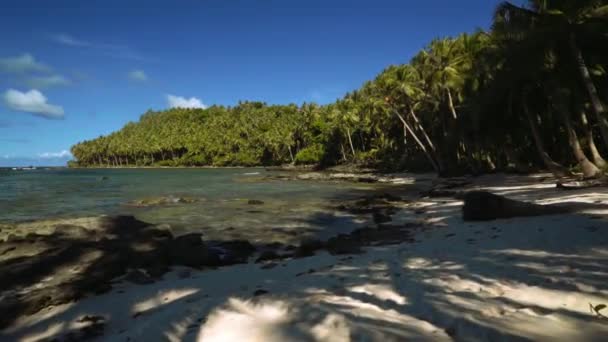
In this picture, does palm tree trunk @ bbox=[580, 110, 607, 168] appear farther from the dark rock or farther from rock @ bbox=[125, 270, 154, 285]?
rock @ bbox=[125, 270, 154, 285]

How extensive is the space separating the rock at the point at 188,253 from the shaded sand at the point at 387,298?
0.42 m

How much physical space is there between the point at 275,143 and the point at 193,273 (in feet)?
308

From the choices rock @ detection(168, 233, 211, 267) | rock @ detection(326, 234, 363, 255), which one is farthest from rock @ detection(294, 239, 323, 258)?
rock @ detection(168, 233, 211, 267)

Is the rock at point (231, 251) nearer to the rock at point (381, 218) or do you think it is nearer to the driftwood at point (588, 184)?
the rock at point (381, 218)

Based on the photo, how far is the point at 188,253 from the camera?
339 inches

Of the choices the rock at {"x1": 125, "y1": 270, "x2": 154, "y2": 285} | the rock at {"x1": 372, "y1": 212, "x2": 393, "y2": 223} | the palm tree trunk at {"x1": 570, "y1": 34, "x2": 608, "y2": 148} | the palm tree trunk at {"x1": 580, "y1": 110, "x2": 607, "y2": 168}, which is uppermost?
the palm tree trunk at {"x1": 570, "y1": 34, "x2": 608, "y2": 148}

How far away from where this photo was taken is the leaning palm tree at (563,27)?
1566cm

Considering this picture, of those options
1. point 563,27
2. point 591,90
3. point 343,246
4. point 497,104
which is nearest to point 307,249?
point 343,246

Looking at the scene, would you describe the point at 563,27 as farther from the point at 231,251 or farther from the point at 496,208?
the point at 231,251

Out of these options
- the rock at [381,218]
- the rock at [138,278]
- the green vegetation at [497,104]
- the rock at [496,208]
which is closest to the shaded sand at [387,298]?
the rock at [138,278]

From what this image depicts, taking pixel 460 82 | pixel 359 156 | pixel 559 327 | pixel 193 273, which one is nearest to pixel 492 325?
pixel 559 327

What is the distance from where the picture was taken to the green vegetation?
17031mm

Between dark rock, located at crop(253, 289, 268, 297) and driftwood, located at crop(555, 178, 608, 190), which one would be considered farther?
driftwood, located at crop(555, 178, 608, 190)

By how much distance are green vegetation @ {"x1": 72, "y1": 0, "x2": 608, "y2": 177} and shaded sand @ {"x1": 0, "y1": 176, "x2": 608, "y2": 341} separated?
1226 cm
